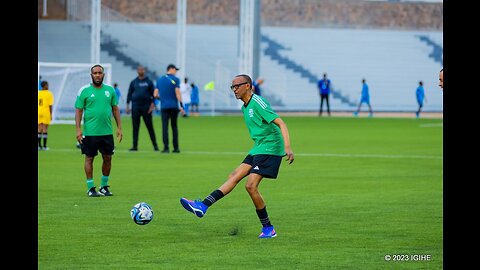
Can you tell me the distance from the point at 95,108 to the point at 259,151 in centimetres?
523

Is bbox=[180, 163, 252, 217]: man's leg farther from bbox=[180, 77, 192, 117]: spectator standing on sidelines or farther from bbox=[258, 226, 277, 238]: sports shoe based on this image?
bbox=[180, 77, 192, 117]: spectator standing on sidelines

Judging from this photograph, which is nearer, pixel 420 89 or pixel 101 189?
pixel 101 189

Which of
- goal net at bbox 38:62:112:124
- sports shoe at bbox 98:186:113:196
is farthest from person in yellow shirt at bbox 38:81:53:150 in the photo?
goal net at bbox 38:62:112:124

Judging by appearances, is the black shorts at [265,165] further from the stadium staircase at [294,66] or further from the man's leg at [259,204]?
the stadium staircase at [294,66]

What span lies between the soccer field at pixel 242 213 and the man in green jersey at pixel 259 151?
0.43m

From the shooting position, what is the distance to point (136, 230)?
1410cm

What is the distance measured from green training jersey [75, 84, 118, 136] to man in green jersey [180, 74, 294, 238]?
16.3ft

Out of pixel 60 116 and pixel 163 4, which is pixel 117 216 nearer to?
pixel 60 116

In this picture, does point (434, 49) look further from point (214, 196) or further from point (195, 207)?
point (195, 207)

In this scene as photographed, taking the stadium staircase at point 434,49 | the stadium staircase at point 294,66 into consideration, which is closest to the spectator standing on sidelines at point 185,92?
the stadium staircase at point 294,66

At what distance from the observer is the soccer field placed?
11914 mm

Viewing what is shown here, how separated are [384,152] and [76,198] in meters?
13.8

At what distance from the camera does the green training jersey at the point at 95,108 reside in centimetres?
1802
